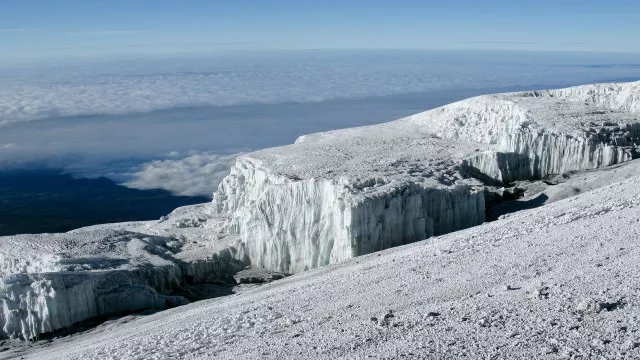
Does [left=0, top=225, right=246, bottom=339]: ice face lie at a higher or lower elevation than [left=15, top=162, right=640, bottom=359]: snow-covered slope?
lower

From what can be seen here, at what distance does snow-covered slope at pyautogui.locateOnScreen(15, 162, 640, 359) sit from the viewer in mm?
15875

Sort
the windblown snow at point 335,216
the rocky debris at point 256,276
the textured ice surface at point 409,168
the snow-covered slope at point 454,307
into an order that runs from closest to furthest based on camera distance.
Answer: the snow-covered slope at point 454,307
the windblown snow at point 335,216
the textured ice surface at point 409,168
the rocky debris at point 256,276

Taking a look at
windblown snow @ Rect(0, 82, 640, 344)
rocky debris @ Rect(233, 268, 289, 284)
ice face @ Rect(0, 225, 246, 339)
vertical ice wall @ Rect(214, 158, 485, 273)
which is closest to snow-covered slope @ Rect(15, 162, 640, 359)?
windblown snow @ Rect(0, 82, 640, 344)

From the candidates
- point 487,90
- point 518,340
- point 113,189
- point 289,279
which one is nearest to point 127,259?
point 289,279

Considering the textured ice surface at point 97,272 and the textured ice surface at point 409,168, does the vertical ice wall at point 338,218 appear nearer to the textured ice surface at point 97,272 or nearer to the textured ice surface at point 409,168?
the textured ice surface at point 409,168

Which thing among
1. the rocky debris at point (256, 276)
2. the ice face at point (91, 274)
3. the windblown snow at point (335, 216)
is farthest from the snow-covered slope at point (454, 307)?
the rocky debris at point (256, 276)

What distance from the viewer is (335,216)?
34.9 metres

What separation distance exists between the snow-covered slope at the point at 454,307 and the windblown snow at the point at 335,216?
219 millimetres

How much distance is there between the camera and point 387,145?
146 ft

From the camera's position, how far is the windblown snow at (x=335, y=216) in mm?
28594

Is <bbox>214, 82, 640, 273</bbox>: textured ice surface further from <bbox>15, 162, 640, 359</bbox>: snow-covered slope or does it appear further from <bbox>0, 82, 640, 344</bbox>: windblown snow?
<bbox>15, 162, 640, 359</bbox>: snow-covered slope

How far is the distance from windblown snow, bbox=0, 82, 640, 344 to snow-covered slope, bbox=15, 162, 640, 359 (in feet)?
0.72

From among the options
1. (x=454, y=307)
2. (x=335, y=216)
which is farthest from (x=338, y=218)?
(x=454, y=307)

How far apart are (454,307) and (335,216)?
1663 centimetres
